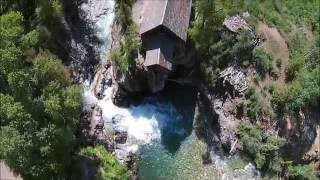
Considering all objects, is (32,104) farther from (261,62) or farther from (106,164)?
(261,62)

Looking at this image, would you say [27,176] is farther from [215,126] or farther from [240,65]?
[240,65]

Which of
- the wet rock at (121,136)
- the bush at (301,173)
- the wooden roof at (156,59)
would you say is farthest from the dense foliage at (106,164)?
the bush at (301,173)

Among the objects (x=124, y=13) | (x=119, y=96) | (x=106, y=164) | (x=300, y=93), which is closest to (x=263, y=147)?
(x=300, y=93)

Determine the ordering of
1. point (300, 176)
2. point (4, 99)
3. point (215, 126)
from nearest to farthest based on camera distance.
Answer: point (4, 99), point (300, 176), point (215, 126)

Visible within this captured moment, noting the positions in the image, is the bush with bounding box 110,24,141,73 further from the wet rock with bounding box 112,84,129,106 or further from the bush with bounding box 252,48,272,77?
the bush with bounding box 252,48,272,77

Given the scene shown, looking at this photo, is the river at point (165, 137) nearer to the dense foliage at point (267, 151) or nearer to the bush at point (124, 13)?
the dense foliage at point (267, 151)

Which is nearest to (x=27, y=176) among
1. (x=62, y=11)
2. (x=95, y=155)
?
(x=95, y=155)

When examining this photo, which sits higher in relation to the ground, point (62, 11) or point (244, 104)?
point (62, 11)
